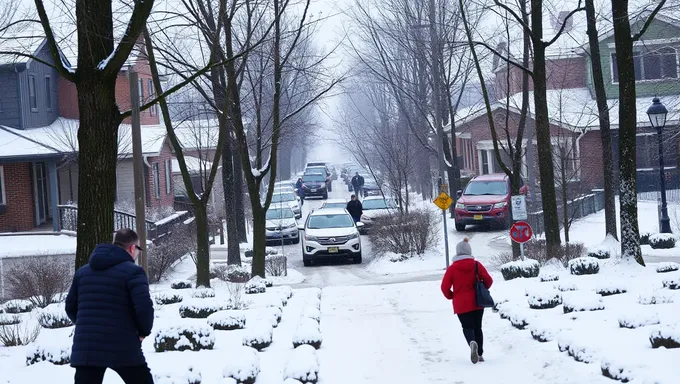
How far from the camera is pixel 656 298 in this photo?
38.8ft

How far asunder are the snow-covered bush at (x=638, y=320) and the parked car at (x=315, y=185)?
48.2 meters

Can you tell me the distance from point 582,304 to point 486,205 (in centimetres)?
1831

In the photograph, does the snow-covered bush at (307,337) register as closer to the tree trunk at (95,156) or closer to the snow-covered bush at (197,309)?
the snow-covered bush at (197,309)

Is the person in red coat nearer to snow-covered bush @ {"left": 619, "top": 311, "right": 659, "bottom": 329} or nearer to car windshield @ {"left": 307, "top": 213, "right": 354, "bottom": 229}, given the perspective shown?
snow-covered bush @ {"left": 619, "top": 311, "right": 659, "bottom": 329}

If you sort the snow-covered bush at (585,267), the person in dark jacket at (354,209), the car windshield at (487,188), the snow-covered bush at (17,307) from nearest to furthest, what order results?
the snow-covered bush at (17,307), the snow-covered bush at (585,267), the car windshield at (487,188), the person in dark jacket at (354,209)

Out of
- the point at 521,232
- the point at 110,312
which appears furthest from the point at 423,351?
the point at 521,232

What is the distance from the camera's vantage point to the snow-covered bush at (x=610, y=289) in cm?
1302

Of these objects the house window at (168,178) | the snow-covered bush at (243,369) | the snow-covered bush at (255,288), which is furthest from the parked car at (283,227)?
the snow-covered bush at (243,369)

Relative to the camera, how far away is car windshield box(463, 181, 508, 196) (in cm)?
3089

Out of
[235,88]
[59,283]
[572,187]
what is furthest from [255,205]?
[572,187]

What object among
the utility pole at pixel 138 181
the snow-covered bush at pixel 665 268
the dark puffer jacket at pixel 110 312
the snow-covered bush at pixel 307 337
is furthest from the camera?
the snow-covered bush at pixel 665 268

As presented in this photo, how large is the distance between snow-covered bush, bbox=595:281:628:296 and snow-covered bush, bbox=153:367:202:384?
703cm

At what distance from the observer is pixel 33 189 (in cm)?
2911

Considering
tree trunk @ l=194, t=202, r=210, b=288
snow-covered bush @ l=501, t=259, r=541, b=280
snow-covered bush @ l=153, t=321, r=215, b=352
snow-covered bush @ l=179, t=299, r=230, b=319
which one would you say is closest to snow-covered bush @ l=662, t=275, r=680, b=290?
snow-covered bush @ l=501, t=259, r=541, b=280
